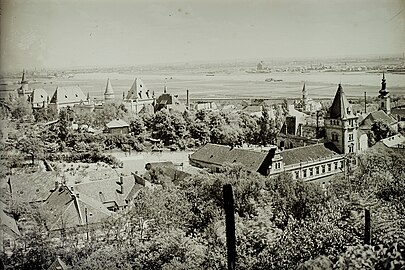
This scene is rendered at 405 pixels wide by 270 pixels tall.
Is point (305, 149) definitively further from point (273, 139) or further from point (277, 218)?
point (277, 218)

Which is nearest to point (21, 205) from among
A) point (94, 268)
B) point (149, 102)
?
point (94, 268)

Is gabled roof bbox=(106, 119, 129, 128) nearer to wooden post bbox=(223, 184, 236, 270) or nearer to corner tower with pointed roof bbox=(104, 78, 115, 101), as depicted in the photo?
corner tower with pointed roof bbox=(104, 78, 115, 101)

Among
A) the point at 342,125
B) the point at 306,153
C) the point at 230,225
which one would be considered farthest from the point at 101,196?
the point at 342,125

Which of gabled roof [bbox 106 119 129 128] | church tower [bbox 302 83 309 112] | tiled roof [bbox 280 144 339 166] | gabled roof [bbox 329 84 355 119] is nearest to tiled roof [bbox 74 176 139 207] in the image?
gabled roof [bbox 106 119 129 128]

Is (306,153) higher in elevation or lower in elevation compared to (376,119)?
lower

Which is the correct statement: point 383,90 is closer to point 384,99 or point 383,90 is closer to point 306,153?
point 384,99

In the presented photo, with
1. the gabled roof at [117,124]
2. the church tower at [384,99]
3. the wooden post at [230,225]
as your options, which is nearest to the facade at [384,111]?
the church tower at [384,99]

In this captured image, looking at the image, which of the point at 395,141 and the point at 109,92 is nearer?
the point at 109,92
